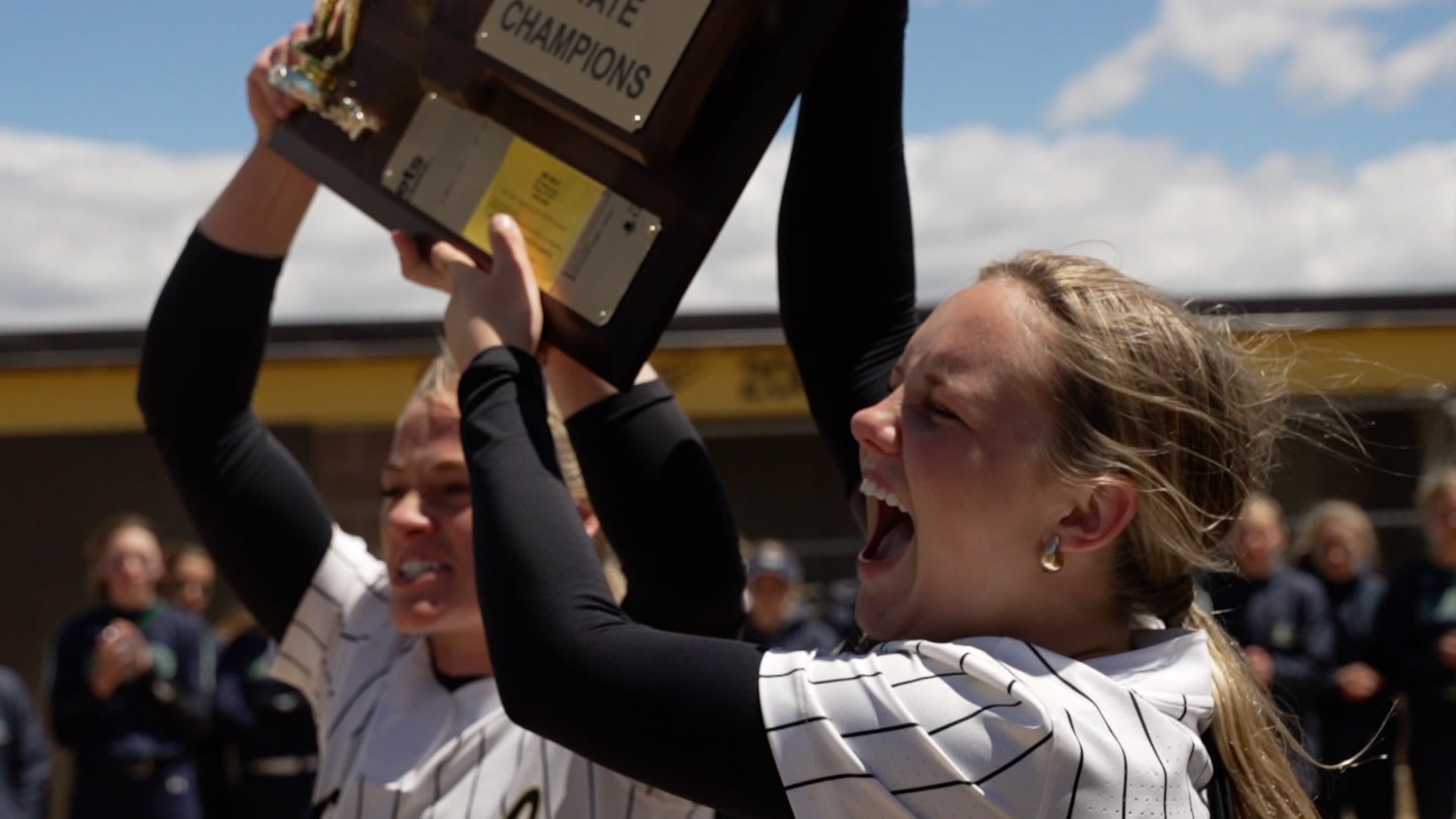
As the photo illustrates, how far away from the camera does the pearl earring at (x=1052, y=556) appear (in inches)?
54.1

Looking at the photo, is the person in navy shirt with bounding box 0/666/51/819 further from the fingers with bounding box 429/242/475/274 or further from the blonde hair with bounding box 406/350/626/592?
the fingers with bounding box 429/242/475/274

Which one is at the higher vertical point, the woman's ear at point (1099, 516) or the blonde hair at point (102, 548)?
the woman's ear at point (1099, 516)

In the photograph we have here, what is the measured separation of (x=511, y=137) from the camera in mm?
1621

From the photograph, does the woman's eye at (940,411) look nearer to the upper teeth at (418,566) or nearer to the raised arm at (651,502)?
the raised arm at (651,502)

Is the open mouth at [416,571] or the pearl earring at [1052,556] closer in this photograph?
the pearl earring at [1052,556]

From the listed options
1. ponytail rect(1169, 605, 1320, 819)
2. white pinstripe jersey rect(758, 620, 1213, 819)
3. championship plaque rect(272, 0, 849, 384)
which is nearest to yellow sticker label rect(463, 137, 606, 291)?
championship plaque rect(272, 0, 849, 384)

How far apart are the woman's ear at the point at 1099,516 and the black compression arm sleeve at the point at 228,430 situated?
1.07 m

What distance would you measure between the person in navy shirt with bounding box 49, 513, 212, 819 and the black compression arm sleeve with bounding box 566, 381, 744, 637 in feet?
16.7

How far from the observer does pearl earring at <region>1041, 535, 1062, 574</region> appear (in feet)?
4.51

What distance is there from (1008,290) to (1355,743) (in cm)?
594

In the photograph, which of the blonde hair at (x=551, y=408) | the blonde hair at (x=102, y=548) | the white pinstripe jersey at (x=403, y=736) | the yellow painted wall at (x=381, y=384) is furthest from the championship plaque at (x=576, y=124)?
the yellow painted wall at (x=381, y=384)

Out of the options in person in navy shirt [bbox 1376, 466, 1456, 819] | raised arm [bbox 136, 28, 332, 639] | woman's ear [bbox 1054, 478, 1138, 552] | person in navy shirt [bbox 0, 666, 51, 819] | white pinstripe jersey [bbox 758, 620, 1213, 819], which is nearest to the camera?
white pinstripe jersey [bbox 758, 620, 1213, 819]

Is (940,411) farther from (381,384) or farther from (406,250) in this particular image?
(381,384)

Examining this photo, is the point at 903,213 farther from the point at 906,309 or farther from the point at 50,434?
the point at 50,434
